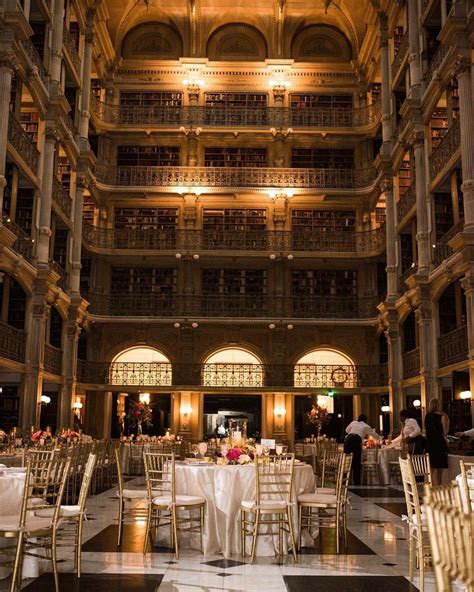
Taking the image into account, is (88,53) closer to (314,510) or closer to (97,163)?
(97,163)

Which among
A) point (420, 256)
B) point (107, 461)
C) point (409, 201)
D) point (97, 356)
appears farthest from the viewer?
point (97, 356)

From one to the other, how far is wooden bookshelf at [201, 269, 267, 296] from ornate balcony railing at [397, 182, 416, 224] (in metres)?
5.16

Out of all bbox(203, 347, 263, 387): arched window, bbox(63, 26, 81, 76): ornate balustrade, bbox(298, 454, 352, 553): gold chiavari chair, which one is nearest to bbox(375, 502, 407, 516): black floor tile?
bbox(298, 454, 352, 553): gold chiavari chair

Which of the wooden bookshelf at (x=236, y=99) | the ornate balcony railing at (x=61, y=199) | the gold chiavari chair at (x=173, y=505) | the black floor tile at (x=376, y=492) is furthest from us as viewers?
the wooden bookshelf at (x=236, y=99)

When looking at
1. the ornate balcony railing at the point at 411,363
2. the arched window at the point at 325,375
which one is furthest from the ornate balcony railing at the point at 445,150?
the arched window at the point at 325,375

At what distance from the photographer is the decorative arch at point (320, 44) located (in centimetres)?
2430

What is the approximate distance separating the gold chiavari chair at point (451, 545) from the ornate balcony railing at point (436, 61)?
13.7 meters

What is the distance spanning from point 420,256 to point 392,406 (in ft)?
14.9

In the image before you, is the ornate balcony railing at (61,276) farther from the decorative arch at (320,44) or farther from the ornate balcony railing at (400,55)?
the decorative arch at (320,44)

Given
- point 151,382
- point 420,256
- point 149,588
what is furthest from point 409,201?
point 149,588

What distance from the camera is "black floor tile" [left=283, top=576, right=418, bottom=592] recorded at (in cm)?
544

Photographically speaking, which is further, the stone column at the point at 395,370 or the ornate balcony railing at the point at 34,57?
the stone column at the point at 395,370

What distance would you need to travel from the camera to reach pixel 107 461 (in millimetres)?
13891

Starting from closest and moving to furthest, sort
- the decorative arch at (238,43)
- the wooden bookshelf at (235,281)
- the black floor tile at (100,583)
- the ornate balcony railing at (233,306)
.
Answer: the black floor tile at (100,583) → the ornate balcony railing at (233,306) → the wooden bookshelf at (235,281) → the decorative arch at (238,43)
